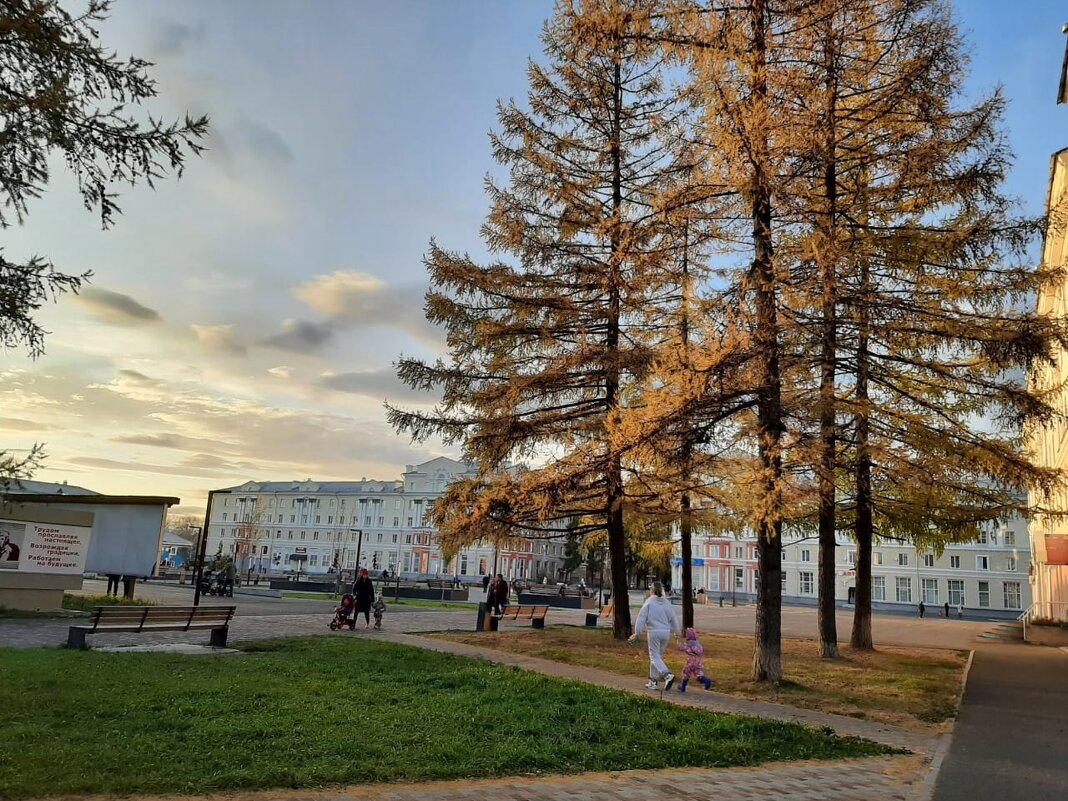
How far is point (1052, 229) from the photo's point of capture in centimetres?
1302

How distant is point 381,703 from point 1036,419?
11.1 m

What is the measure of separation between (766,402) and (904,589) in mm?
82221

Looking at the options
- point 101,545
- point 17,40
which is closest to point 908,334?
point 17,40

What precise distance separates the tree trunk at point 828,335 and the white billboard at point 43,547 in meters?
17.5

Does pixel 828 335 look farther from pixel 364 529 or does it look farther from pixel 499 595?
pixel 364 529

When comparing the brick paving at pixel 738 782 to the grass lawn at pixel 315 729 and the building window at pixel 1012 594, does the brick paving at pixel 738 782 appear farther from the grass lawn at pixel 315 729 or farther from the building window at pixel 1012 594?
the building window at pixel 1012 594

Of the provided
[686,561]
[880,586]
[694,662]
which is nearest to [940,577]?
[880,586]

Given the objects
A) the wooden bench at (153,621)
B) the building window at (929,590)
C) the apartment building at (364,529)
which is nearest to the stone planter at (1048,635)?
the wooden bench at (153,621)

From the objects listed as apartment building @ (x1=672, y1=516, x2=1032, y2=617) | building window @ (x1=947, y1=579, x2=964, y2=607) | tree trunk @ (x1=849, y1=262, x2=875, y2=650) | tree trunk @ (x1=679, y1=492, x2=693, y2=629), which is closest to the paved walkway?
tree trunk @ (x1=849, y1=262, x2=875, y2=650)

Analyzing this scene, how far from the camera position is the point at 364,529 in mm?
116625

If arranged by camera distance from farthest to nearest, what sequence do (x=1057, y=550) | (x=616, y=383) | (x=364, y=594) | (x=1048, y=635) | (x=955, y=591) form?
(x=955, y=591), (x=1048, y=635), (x=1057, y=550), (x=364, y=594), (x=616, y=383)

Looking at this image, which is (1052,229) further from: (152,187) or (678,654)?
(152,187)

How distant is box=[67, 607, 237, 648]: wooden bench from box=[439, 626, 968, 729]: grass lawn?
17.7 feet

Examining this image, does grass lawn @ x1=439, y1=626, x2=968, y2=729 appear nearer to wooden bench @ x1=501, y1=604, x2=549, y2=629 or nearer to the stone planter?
wooden bench @ x1=501, y1=604, x2=549, y2=629
